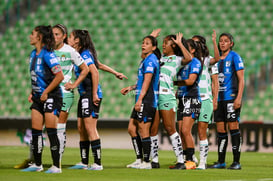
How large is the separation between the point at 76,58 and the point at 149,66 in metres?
1.04

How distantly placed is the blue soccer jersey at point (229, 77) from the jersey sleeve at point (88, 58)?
6.81 ft

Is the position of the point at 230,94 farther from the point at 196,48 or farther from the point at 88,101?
the point at 88,101

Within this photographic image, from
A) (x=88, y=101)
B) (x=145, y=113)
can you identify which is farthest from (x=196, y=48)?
(x=88, y=101)

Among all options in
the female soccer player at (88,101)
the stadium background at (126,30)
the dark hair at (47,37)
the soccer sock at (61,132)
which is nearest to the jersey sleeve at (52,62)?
the dark hair at (47,37)

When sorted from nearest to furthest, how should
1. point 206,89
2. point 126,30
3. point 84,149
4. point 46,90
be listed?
point 46,90 → point 84,149 → point 206,89 → point 126,30

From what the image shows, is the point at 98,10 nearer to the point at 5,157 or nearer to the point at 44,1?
the point at 44,1

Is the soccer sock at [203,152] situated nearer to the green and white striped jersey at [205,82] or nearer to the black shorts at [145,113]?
the green and white striped jersey at [205,82]

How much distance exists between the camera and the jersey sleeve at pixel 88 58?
24.7 ft

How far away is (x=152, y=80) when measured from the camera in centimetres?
783

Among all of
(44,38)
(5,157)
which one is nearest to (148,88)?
(44,38)

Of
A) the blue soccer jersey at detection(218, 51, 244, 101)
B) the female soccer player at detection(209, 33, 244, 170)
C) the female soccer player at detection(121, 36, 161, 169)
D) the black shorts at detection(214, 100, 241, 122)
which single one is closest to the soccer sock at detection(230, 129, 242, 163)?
the female soccer player at detection(209, 33, 244, 170)

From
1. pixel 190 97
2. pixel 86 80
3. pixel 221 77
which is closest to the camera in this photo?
pixel 86 80

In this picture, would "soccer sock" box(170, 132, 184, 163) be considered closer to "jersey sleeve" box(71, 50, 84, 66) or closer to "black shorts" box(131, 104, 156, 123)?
"black shorts" box(131, 104, 156, 123)

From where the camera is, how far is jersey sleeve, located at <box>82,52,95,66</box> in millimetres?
7533
